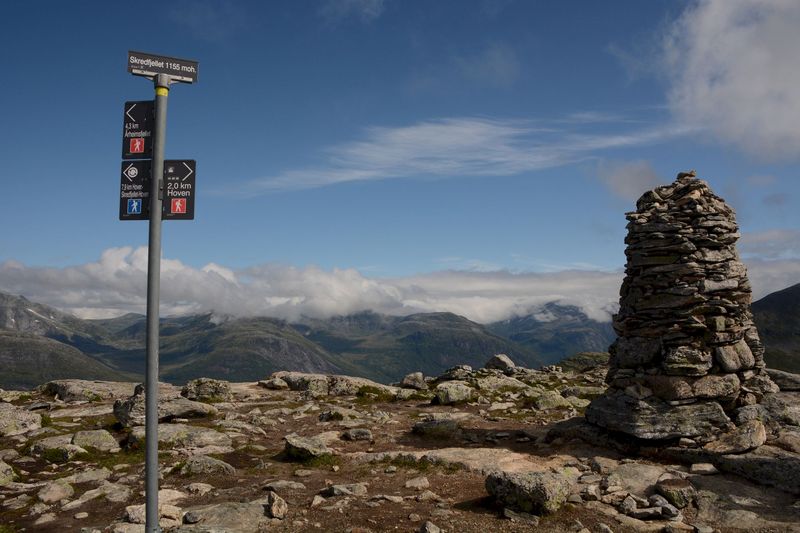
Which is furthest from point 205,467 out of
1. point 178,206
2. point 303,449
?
point 178,206

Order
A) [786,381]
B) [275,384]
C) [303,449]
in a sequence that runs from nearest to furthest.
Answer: [303,449] → [786,381] → [275,384]

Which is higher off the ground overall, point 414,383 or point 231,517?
point 231,517

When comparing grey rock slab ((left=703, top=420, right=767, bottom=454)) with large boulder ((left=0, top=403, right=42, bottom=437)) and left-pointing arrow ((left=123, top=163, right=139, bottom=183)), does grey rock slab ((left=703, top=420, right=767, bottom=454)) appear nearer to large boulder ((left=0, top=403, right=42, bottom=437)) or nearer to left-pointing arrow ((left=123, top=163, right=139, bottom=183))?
left-pointing arrow ((left=123, top=163, right=139, bottom=183))

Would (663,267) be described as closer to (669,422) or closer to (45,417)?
(669,422)

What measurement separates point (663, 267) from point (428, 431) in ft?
49.8

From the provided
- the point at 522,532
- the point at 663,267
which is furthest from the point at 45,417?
the point at 663,267

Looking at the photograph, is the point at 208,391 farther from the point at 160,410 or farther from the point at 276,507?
the point at 276,507

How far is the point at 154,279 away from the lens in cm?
1113

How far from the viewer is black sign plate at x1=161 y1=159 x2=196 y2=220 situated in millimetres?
11211

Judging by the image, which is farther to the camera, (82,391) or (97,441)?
(82,391)

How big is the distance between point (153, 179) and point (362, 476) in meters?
14.8

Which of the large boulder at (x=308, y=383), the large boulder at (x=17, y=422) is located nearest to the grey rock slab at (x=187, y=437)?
the large boulder at (x=17, y=422)

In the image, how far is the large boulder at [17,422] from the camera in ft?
92.2

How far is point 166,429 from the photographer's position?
27.1 m
